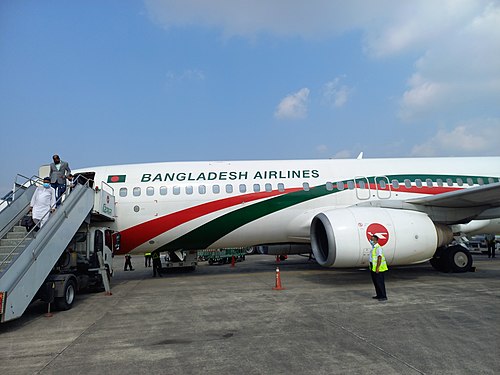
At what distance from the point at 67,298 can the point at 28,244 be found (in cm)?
148

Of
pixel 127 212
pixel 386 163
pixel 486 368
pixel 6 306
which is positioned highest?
pixel 386 163

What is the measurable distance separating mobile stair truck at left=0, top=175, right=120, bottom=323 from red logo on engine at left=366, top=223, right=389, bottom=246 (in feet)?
22.8

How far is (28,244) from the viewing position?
23.8 feet

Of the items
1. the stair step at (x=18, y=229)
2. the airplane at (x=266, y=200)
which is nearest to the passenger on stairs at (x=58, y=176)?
the stair step at (x=18, y=229)

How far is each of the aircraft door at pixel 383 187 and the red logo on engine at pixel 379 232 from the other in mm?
2750

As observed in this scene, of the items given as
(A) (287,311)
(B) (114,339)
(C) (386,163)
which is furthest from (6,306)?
(C) (386,163)

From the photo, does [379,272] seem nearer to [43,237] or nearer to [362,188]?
[362,188]

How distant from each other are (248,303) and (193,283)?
396 cm

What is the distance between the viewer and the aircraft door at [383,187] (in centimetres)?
1214

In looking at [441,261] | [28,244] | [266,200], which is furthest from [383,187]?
[28,244]

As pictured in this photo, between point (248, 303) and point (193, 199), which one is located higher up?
point (193, 199)

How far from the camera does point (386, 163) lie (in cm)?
1291

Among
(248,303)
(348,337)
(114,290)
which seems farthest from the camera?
(114,290)

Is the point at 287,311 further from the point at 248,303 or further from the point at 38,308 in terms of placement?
the point at 38,308
